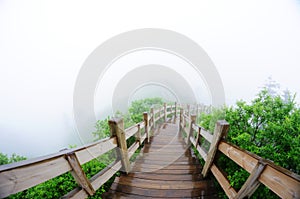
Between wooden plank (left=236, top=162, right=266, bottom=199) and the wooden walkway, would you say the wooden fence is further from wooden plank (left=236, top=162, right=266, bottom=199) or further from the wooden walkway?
the wooden walkway

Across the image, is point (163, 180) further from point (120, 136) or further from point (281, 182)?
point (281, 182)

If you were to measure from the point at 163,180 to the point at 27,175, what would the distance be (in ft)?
6.75

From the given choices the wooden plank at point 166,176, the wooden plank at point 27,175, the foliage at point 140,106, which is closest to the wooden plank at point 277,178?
the wooden plank at point 166,176

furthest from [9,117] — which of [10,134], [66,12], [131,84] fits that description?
[131,84]

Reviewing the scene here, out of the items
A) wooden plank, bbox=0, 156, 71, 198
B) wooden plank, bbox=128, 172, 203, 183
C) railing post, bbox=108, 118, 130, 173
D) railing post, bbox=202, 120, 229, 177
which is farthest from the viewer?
wooden plank, bbox=128, 172, 203, 183

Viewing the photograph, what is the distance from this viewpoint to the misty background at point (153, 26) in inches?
190

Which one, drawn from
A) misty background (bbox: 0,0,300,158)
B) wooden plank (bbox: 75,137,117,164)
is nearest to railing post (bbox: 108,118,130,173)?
wooden plank (bbox: 75,137,117,164)

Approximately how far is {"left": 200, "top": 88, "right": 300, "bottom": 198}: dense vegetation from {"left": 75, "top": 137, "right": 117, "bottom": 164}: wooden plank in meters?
1.75

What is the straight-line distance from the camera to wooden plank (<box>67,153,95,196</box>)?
3.99 feet

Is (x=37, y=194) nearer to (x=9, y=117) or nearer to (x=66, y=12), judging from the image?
(x=66, y=12)

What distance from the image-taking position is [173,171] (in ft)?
8.46

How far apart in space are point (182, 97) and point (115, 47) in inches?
171

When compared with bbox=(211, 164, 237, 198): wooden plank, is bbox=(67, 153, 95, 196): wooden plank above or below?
above

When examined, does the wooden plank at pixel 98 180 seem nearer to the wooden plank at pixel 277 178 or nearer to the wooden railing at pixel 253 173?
the wooden railing at pixel 253 173
